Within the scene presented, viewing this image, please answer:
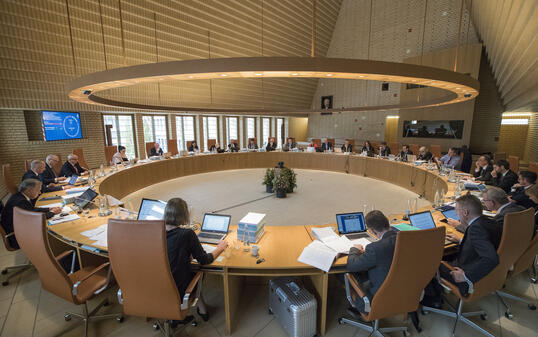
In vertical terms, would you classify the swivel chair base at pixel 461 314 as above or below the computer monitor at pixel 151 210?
below

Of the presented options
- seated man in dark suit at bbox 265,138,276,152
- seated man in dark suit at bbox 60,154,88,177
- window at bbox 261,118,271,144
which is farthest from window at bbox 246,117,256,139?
seated man in dark suit at bbox 60,154,88,177

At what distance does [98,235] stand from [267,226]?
1774 millimetres

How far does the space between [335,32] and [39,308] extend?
15562 millimetres

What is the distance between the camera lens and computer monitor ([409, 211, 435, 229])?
8.80 feet

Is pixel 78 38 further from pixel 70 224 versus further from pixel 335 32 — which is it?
pixel 335 32

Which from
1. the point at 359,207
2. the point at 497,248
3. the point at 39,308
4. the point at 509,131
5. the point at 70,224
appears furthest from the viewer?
the point at 509,131

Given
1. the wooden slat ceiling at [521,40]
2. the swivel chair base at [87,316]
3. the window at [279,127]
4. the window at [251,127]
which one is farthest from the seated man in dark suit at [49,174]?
the window at [279,127]

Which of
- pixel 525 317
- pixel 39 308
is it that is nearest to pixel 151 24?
pixel 39 308

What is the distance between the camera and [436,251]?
1.74 meters

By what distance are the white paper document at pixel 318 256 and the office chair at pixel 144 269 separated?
3.12 feet

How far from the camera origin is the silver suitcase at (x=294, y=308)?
2008 mm

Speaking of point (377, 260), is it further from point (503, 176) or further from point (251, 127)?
point (251, 127)

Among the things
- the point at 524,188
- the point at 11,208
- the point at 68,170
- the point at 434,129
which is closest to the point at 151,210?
the point at 11,208

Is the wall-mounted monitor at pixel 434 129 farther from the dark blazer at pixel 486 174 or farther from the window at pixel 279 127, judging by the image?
the window at pixel 279 127
